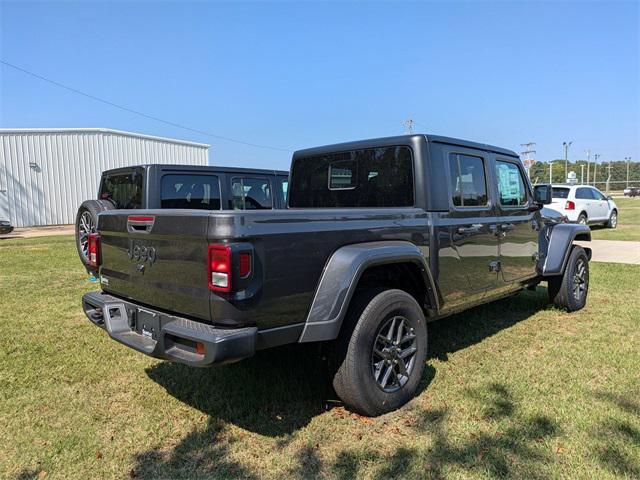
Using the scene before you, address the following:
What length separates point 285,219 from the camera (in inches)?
109

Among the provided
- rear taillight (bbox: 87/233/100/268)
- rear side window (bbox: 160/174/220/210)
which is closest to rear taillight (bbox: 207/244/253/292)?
rear taillight (bbox: 87/233/100/268)

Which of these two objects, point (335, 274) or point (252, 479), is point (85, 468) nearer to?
point (252, 479)

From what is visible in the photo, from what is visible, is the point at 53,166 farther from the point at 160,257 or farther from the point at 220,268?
the point at 220,268

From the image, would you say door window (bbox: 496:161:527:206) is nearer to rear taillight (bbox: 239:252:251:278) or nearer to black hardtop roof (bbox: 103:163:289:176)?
rear taillight (bbox: 239:252:251:278)

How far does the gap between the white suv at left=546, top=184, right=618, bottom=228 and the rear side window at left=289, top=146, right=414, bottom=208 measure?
1281cm

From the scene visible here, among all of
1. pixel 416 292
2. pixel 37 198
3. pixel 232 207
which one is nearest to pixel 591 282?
Result: pixel 416 292

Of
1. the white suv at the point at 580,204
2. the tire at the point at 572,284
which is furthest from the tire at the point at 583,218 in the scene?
the tire at the point at 572,284

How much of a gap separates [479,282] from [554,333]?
1431 mm

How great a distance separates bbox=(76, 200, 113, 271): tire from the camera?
24.3ft

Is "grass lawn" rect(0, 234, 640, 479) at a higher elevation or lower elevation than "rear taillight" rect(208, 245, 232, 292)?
lower

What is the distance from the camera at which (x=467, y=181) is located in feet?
14.0

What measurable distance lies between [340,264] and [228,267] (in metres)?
0.76

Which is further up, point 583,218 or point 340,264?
point 340,264

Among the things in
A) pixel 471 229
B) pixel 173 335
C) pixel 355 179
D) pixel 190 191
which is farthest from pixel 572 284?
pixel 190 191
